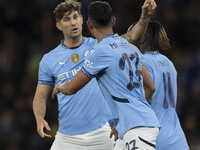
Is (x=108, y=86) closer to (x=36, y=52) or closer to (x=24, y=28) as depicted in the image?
(x=36, y=52)

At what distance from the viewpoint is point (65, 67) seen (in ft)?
21.2

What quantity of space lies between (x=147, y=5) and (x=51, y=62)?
166 cm

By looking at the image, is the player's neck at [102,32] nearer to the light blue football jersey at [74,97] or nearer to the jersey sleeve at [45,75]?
the light blue football jersey at [74,97]

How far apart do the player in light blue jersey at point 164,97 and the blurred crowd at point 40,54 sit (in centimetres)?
434

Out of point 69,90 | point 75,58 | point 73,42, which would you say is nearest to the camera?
point 69,90

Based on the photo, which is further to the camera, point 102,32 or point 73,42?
point 73,42

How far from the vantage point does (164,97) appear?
6.01m

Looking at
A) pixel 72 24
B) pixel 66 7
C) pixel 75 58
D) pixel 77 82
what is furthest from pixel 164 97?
pixel 66 7

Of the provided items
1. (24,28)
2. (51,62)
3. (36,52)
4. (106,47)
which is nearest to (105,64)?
(106,47)

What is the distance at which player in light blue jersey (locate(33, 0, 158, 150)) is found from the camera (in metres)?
6.32

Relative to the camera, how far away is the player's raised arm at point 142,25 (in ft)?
18.0

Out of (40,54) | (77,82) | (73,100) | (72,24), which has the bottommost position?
(40,54)

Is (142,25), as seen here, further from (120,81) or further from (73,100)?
(73,100)

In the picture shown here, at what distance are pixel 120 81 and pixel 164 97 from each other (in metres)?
1.19
